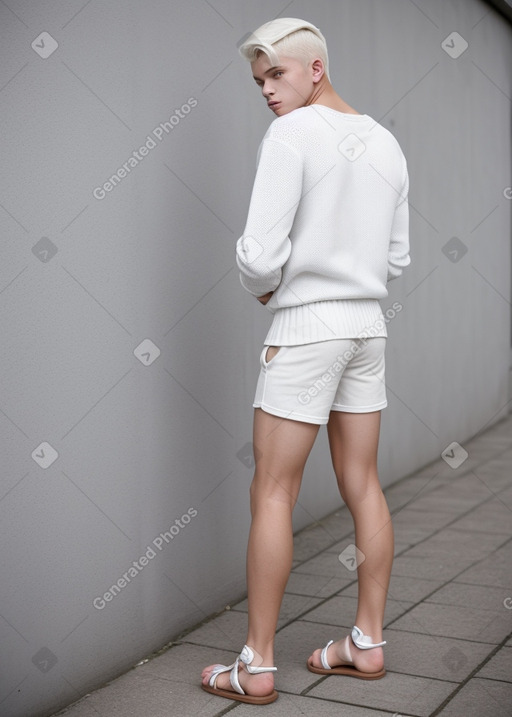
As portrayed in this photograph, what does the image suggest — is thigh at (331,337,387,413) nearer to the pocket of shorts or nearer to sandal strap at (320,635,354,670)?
the pocket of shorts

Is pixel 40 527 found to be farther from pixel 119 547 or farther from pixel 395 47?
pixel 395 47

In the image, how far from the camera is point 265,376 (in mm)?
2643

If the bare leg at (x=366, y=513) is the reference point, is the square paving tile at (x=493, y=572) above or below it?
below

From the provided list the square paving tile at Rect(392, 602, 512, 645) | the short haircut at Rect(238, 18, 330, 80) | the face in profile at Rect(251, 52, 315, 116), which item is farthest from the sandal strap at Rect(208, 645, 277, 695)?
the short haircut at Rect(238, 18, 330, 80)

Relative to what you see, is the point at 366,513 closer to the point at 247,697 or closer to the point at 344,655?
the point at 344,655

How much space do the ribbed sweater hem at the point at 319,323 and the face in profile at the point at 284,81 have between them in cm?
52

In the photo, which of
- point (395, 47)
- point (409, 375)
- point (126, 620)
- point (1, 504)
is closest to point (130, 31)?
point (1, 504)

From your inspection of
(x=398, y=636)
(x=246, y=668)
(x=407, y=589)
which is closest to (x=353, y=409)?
(x=246, y=668)

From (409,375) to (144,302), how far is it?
2.74m

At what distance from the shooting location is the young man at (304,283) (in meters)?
2.47

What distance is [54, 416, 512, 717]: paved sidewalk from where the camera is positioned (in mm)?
2621

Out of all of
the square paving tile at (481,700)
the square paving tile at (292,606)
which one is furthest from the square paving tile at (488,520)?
the square paving tile at (481,700)

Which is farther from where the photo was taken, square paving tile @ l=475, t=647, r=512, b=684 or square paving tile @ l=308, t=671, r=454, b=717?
square paving tile @ l=475, t=647, r=512, b=684

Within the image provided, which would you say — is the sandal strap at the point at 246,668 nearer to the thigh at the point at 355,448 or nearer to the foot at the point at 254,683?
the foot at the point at 254,683
